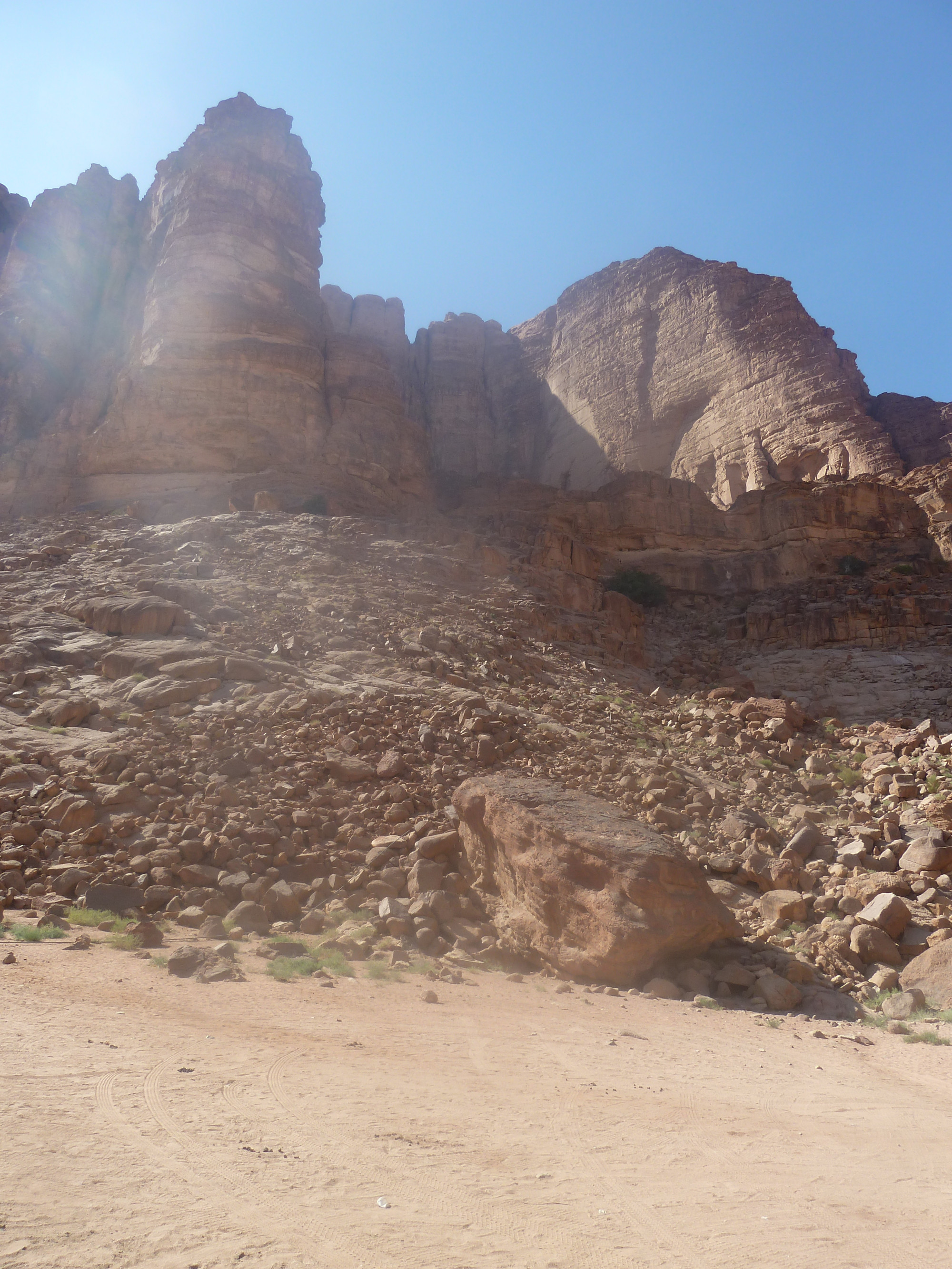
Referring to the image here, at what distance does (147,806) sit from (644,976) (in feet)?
20.8

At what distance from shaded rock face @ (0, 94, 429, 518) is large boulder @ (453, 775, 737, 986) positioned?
24.3 meters

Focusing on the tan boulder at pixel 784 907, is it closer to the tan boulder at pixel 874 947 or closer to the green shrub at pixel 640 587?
the tan boulder at pixel 874 947

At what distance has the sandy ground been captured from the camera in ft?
10.3

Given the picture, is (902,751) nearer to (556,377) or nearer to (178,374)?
(178,374)

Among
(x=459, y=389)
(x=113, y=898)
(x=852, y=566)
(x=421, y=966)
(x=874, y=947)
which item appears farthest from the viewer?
(x=459, y=389)

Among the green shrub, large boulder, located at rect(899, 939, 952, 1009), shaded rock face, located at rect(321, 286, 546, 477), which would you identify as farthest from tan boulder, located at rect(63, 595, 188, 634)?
shaded rock face, located at rect(321, 286, 546, 477)

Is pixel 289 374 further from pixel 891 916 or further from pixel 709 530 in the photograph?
pixel 891 916

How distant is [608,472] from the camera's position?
164 ft

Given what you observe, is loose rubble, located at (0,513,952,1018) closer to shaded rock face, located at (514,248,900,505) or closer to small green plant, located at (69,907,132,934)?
small green plant, located at (69,907,132,934)

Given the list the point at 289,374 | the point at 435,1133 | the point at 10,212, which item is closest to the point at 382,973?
the point at 435,1133

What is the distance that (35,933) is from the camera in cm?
714

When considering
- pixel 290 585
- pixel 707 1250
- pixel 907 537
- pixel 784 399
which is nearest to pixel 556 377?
pixel 784 399

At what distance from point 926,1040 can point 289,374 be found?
39.5 meters

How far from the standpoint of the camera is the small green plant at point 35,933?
7078 mm
